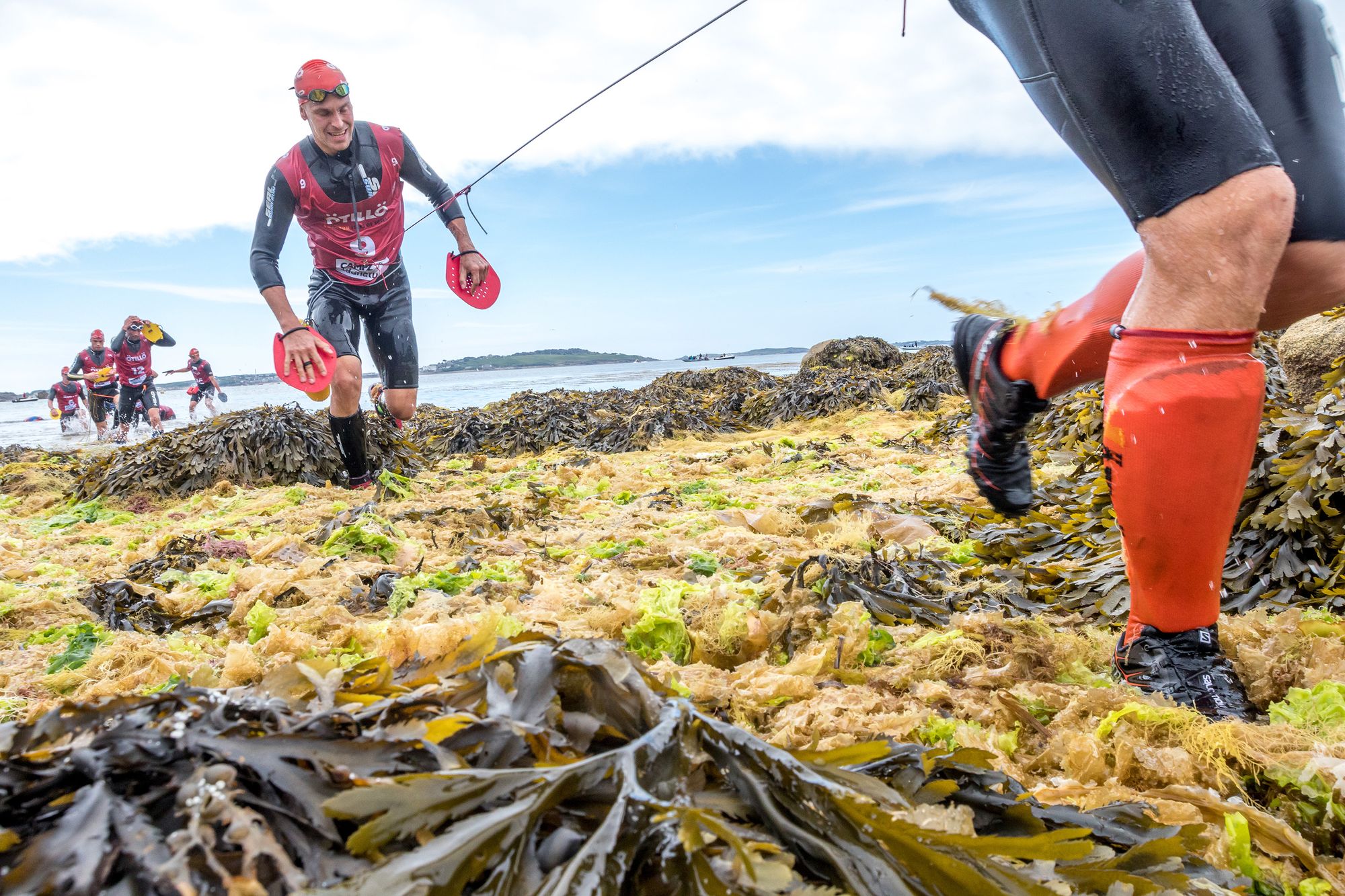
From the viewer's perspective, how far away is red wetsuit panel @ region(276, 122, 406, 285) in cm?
463

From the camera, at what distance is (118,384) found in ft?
46.7

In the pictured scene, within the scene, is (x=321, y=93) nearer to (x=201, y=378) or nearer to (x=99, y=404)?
(x=99, y=404)

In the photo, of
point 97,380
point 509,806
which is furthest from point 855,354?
point 97,380

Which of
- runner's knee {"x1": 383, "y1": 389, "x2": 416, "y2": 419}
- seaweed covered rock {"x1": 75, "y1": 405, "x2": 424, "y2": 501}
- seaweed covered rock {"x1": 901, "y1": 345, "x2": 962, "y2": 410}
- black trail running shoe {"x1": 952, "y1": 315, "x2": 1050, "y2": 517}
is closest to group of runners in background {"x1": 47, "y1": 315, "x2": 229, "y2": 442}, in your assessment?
seaweed covered rock {"x1": 75, "y1": 405, "x2": 424, "y2": 501}

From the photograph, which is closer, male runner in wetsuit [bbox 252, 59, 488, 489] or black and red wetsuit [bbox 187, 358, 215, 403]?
male runner in wetsuit [bbox 252, 59, 488, 489]

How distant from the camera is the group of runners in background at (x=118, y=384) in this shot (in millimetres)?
13625

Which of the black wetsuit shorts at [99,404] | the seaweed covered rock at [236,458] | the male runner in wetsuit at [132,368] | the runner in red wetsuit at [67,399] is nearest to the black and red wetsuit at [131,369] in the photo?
the male runner in wetsuit at [132,368]

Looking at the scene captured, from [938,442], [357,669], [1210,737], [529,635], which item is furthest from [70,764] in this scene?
[938,442]

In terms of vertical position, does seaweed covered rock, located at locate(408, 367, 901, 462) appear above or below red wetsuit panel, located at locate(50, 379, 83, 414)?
below

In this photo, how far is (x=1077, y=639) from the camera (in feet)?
5.30

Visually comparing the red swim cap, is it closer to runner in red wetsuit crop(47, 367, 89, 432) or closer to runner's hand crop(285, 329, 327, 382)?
runner's hand crop(285, 329, 327, 382)

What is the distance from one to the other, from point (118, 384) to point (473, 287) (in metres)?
12.7

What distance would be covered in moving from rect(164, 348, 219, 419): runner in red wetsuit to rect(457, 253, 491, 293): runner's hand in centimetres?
1619

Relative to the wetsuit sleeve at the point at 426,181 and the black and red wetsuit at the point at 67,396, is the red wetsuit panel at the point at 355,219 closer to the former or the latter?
the wetsuit sleeve at the point at 426,181
